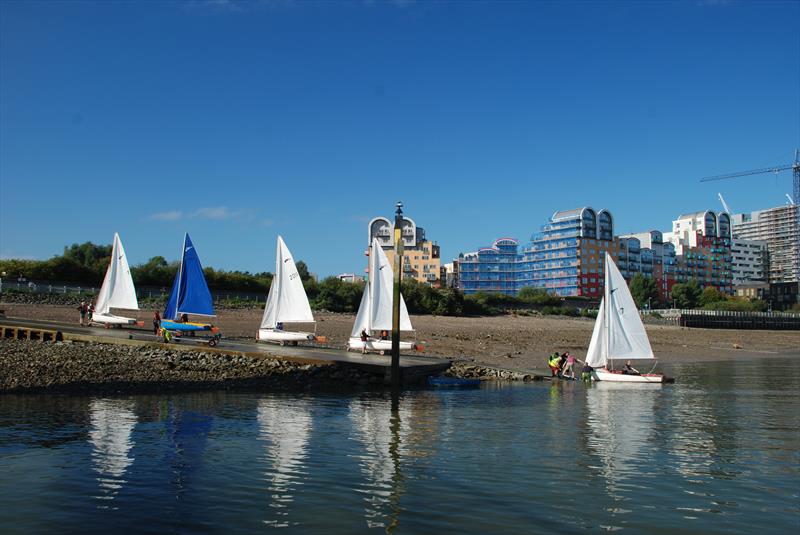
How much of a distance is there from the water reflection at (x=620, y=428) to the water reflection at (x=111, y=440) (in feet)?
34.8

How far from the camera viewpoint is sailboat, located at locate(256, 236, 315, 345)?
4166cm

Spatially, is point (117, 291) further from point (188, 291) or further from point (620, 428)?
point (620, 428)

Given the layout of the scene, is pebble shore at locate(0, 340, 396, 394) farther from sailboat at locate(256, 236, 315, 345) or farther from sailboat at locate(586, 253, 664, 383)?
sailboat at locate(586, 253, 664, 383)

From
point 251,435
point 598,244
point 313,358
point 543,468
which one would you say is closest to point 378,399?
point 313,358

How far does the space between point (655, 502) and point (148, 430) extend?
1399 cm

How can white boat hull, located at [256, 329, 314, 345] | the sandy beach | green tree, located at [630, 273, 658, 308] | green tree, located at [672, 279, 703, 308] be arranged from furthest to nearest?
green tree, located at [672, 279, 703, 308], green tree, located at [630, 273, 658, 308], the sandy beach, white boat hull, located at [256, 329, 314, 345]

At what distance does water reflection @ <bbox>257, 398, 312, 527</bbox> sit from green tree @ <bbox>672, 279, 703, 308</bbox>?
159 m

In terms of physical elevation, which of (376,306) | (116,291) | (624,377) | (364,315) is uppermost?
(116,291)

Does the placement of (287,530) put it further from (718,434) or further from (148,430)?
(718,434)

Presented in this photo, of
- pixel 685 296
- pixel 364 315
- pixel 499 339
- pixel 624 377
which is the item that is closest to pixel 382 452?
pixel 364 315

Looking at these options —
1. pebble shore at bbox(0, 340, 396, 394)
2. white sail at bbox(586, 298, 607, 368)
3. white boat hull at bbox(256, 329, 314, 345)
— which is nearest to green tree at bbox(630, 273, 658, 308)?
white sail at bbox(586, 298, 607, 368)

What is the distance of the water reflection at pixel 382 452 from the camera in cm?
1262

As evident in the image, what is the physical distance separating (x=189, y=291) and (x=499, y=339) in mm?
29666

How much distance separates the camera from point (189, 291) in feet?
136
